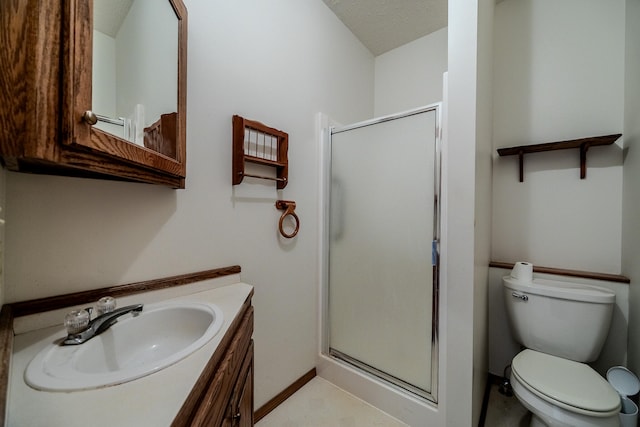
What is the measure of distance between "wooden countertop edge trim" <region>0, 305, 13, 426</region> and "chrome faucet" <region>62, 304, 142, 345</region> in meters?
0.11

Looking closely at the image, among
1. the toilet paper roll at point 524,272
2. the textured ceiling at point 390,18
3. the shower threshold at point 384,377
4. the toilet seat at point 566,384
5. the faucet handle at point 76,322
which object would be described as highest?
the textured ceiling at point 390,18

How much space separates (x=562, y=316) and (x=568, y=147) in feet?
3.48

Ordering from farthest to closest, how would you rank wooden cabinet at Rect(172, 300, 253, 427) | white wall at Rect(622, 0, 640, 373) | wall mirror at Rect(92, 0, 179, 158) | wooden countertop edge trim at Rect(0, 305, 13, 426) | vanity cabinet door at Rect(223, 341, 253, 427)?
white wall at Rect(622, 0, 640, 373) < vanity cabinet door at Rect(223, 341, 253, 427) < wall mirror at Rect(92, 0, 179, 158) < wooden cabinet at Rect(172, 300, 253, 427) < wooden countertop edge trim at Rect(0, 305, 13, 426)

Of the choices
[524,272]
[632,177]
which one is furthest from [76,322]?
[632,177]

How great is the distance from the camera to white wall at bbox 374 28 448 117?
2.12 meters

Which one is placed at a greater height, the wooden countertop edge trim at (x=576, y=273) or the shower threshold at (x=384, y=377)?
the wooden countertop edge trim at (x=576, y=273)

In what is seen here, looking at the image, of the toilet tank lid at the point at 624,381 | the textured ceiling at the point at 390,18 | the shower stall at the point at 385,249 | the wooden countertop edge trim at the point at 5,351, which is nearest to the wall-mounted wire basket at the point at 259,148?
the shower stall at the point at 385,249

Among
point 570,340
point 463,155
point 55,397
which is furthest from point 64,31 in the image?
point 570,340

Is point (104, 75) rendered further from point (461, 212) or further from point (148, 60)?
point (461, 212)

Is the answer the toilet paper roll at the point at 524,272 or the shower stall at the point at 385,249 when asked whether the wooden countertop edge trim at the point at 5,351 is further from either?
the toilet paper roll at the point at 524,272

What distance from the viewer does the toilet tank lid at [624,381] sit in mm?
1167

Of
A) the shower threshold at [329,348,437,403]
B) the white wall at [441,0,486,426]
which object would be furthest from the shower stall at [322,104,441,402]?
the white wall at [441,0,486,426]

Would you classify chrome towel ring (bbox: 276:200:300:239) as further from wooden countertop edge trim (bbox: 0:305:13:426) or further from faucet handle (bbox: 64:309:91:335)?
wooden countertop edge trim (bbox: 0:305:13:426)

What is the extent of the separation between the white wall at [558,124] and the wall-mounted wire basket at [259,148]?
5.38 ft
